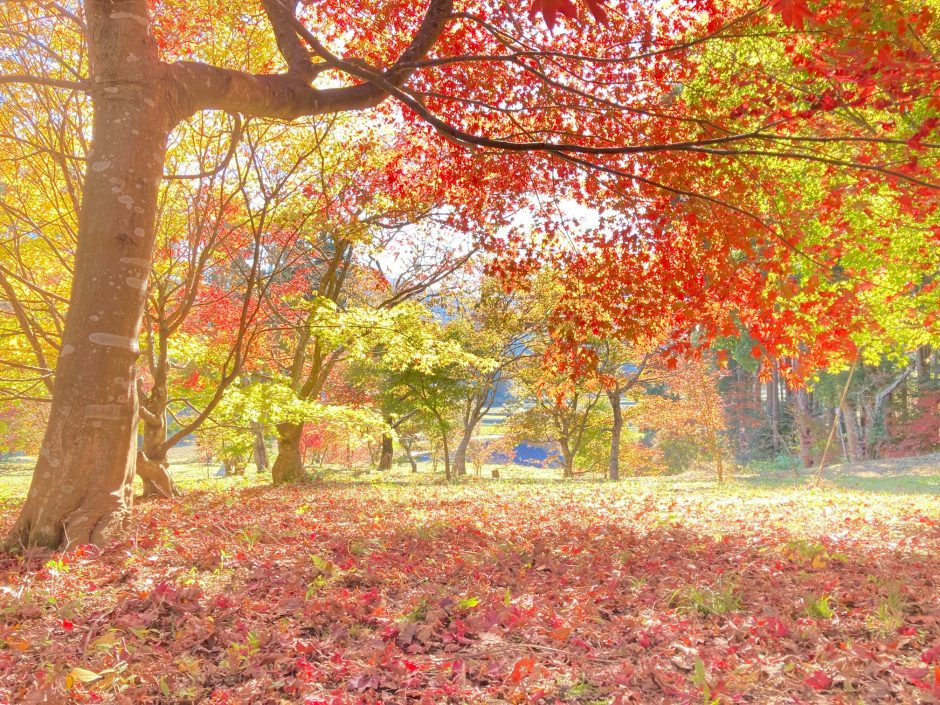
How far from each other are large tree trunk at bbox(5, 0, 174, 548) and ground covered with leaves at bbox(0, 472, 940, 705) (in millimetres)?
332

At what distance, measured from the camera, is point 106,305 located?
3992mm

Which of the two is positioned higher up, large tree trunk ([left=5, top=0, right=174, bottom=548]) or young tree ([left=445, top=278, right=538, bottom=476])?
young tree ([left=445, top=278, right=538, bottom=476])

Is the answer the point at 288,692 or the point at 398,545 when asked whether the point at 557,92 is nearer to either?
the point at 398,545

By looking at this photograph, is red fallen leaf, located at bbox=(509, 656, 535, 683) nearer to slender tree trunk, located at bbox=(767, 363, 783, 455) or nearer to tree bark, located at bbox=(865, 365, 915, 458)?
tree bark, located at bbox=(865, 365, 915, 458)

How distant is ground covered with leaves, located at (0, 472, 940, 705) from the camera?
243 centimetres

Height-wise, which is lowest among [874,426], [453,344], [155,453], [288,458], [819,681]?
[819,681]

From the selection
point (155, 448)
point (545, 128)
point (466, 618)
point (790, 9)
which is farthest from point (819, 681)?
point (155, 448)

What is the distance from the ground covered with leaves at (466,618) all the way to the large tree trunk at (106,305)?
0.33 metres

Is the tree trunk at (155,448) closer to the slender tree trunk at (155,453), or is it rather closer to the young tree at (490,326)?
Result: the slender tree trunk at (155,453)

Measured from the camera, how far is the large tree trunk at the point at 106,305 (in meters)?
3.93

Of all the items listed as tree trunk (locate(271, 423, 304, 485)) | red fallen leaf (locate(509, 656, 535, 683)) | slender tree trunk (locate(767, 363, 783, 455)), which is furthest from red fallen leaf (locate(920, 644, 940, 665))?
slender tree trunk (locate(767, 363, 783, 455))

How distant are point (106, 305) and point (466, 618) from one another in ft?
10.0

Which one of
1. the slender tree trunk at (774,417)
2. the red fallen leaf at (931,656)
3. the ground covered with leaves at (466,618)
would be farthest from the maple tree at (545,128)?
the slender tree trunk at (774,417)

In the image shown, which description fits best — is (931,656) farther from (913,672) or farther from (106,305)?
(106,305)
